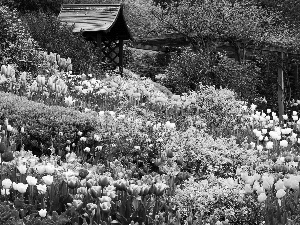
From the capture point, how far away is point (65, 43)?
14852 millimetres

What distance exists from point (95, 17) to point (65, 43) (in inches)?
166

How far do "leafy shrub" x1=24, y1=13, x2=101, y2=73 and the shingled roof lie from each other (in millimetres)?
2376

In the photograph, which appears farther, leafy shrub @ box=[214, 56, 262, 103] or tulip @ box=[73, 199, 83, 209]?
leafy shrub @ box=[214, 56, 262, 103]

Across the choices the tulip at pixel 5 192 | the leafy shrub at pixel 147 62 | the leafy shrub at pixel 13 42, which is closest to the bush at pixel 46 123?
the tulip at pixel 5 192

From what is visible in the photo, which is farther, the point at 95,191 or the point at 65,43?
the point at 65,43

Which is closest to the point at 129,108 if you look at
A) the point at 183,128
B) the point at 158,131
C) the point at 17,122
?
the point at 183,128

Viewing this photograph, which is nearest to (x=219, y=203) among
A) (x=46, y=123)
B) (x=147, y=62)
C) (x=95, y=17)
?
(x=46, y=123)

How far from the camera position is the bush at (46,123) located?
7094 mm

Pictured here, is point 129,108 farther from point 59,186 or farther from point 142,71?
point 142,71

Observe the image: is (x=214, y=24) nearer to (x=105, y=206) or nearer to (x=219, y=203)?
(x=219, y=203)

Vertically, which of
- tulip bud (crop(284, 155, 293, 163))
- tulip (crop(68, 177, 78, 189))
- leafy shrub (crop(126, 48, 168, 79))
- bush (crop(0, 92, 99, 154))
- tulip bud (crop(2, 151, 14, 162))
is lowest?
leafy shrub (crop(126, 48, 168, 79))

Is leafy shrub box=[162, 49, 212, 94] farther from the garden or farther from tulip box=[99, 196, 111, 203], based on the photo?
tulip box=[99, 196, 111, 203]

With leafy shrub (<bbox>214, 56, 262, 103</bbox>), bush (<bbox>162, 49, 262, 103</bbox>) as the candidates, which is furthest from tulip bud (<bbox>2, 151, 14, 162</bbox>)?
leafy shrub (<bbox>214, 56, 262, 103</bbox>)

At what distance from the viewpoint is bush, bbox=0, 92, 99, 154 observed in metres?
7.09
